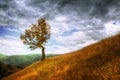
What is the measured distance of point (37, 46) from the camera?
59062 mm

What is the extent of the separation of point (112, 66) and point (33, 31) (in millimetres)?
41990

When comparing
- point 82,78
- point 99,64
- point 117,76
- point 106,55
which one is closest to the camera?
point 117,76

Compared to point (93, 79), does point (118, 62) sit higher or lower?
higher

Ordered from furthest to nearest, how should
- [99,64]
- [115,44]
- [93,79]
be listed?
[115,44] < [99,64] < [93,79]

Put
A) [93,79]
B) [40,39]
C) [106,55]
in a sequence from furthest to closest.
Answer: [40,39], [106,55], [93,79]

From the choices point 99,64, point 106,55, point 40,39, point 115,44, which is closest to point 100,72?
point 99,64

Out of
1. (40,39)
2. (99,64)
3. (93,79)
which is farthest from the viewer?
(40,39)

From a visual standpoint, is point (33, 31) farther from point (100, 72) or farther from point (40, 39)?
point (100, 72)

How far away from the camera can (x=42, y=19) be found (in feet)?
196

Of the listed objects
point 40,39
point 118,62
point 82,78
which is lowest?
point 82,78

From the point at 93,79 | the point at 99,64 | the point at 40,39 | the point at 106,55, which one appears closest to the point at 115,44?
the point at 106,55

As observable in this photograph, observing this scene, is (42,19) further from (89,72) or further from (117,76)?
(117,76)

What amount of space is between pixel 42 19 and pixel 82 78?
42000mm

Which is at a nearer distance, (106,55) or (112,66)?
(112,66)
